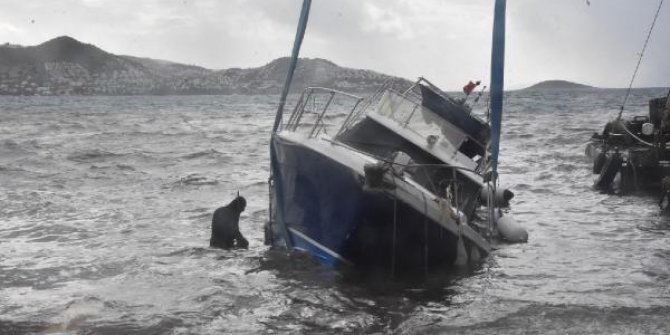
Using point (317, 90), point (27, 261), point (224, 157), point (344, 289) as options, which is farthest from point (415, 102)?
point (224, 157)

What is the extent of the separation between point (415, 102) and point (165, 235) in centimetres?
559

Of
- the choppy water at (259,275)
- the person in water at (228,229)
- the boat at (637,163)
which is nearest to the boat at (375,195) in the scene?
the choppy water at (259,275)

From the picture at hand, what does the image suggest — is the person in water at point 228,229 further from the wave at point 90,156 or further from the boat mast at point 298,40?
the wave at point 90,156

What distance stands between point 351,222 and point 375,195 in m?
0.59

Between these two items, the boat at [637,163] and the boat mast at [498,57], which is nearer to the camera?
Result: the boat mast at [498,57]

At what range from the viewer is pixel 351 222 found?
9.13m

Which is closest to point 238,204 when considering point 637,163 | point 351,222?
point 351,222

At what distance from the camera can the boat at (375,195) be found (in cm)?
888

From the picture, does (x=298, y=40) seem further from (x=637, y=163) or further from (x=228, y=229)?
(x=637, y=163)

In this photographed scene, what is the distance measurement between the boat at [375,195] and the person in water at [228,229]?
51 cm

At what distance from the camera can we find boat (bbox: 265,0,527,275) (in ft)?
29.1

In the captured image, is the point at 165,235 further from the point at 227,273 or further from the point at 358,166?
the point at 358,166

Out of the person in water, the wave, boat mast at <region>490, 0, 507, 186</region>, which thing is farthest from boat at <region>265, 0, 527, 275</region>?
the wave

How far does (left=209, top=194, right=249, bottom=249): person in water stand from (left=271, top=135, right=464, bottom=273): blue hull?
145cm
